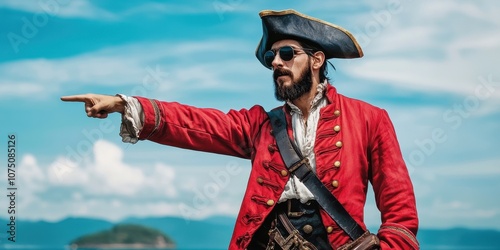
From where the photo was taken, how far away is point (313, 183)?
5.43 metres

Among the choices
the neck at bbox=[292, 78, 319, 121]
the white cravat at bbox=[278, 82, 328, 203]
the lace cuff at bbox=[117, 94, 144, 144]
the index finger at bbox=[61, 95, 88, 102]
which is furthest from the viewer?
the neck at bbox=[292, 78, 319, 121]

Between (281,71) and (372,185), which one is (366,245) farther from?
(281,71)

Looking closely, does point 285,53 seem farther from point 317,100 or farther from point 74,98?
point 74,98

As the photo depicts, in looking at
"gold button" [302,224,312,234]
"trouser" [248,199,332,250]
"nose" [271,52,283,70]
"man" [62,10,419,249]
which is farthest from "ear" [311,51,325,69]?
"gold button" [302,224,312,234]

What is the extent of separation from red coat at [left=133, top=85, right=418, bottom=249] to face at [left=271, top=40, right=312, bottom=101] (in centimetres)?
21

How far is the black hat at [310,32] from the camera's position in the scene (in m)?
5.68

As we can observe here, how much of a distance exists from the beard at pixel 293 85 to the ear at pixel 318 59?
76 millimetres

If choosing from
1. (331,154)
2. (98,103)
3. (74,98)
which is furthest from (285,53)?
(74,98)

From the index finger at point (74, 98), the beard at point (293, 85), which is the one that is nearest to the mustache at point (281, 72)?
the beard at point (293, 85)

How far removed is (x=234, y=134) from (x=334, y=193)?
87cm

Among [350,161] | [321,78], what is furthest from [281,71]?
[350,161]

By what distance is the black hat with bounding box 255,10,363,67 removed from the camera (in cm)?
568

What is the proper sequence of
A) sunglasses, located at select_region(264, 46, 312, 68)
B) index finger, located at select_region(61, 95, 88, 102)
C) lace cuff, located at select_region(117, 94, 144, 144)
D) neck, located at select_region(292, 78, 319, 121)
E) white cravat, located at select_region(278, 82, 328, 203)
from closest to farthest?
1. index finger, located at select_region(61, 95, 88, 102)
2. lace cuff, located at select_region(117, 94, 144, 144)
3. white cravat, located at select_region(278, 82, 328, 203)
4. sunglasses, located at select_region(264, 46, 312, 68)
5. neck, located at select_region(292, 78, 319, 121)

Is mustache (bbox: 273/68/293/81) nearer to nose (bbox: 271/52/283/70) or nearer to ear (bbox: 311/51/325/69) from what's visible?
nose (bbox: 271/52/283/70)
